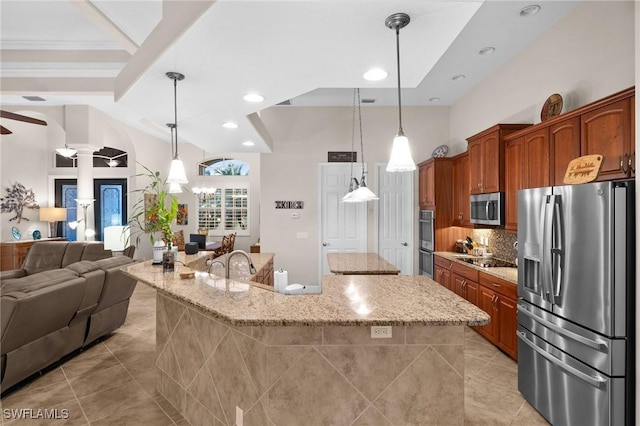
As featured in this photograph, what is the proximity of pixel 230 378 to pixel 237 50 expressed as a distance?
6.81 ft

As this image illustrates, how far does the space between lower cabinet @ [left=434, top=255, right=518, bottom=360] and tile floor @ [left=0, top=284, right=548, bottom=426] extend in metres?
0.18

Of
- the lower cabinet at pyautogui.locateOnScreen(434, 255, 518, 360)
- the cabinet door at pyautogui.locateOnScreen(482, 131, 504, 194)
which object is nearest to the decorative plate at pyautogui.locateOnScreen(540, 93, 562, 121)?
the cabinet door at pyautogui.locateOnScreen(482, 131, 504, 194)

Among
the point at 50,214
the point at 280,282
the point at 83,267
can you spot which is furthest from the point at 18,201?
the point at 280,282

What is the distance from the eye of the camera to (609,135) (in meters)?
2.30

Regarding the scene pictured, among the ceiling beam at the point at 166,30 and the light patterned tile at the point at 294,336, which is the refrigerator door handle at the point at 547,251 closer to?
the light patterned tile at the point at 294,336

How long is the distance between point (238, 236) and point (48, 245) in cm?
492

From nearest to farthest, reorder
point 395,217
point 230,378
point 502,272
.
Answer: point 230,378
point 502,272
point 395,217

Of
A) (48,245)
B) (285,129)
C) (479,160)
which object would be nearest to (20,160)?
(48,245)

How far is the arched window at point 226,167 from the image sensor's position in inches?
382

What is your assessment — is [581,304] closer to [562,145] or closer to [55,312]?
[562,145]

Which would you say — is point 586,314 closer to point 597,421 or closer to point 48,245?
point 597,421

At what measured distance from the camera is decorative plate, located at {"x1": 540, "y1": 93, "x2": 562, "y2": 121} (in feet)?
10.1

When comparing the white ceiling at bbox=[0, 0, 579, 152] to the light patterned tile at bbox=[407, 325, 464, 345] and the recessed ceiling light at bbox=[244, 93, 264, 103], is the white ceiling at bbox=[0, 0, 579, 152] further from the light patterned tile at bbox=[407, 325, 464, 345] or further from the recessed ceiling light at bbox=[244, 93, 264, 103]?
the light patterned tile at bbox=[407, 325, 464, 345]

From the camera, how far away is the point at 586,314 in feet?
6.55
